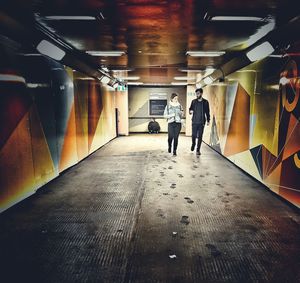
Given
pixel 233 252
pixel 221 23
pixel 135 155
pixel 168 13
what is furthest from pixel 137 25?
pixel 135 155

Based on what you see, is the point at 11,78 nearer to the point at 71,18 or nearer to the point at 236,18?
the point at 71,18

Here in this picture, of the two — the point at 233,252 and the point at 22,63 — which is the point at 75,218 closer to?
the point at 233,252

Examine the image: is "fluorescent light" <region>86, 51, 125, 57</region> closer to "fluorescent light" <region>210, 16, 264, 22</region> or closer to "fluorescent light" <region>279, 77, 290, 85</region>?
"fluorescent light" <region>210, 16, 264, 22</region>

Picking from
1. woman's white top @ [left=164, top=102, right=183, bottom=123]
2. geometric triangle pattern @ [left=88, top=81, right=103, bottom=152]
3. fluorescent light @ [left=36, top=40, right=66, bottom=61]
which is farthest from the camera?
geometric triangle pattern @ [left=88, top=81, right=103, bottom=152]

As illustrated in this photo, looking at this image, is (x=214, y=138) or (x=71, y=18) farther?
(x=214, y=138)

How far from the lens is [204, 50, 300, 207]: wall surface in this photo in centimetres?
377

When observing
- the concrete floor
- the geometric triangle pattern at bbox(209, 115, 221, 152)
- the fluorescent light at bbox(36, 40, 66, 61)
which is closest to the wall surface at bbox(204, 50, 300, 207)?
the concrete floor

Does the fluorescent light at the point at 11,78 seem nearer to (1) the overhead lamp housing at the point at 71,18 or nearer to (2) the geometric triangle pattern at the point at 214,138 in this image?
(1) the overhead lamp housing at the point at 71,18

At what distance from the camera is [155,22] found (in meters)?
3.51

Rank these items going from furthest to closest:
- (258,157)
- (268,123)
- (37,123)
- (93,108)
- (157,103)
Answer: (157,103) → (93,108) → (258,157) → (268,123) → (37,123)

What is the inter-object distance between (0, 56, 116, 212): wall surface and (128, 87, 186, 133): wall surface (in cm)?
722

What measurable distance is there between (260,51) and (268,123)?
1448 mm

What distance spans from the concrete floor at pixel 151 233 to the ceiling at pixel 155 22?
2.74 m

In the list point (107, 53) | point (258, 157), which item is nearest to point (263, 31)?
point (258, 157)
